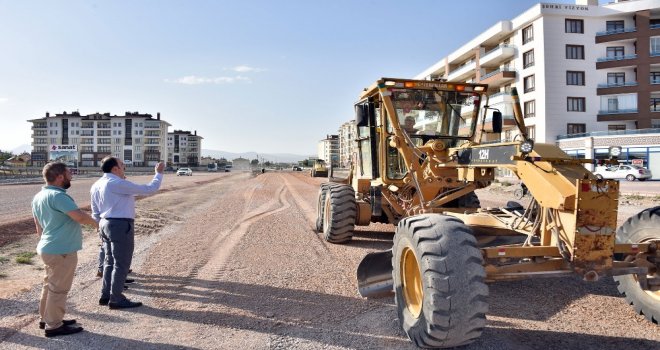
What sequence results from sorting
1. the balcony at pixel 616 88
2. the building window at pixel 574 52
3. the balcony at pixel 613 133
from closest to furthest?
the balcony at pixel 613 133 → the balcony at pixel 616 88 → the building window at pixel 574 52

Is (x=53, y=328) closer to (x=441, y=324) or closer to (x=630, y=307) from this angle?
(x=441, y=324)

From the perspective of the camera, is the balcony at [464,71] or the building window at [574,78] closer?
the building window at [574,78]

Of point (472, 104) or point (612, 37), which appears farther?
point (612, 37)

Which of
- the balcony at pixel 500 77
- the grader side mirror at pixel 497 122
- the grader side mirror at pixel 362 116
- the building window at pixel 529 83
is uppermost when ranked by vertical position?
the balcony at pixel 500 77

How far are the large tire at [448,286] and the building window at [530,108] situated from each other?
46.8m

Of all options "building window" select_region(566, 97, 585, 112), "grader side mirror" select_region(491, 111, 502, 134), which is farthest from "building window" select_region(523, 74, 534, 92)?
"grader side mirror" select_region(491, 111, 502, 134)

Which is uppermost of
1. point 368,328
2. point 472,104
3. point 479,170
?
point 472,104

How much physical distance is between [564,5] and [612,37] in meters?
5.47

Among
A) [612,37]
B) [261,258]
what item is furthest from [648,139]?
[261,258]

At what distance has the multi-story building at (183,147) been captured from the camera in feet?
522

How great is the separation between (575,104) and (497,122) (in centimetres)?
4431

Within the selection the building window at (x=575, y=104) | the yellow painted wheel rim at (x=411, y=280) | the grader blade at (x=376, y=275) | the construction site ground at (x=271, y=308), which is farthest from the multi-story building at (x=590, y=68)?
the yellow painted wheel rim at (x=411, y=280)

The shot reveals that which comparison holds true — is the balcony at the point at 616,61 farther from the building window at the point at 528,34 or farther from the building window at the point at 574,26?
the building window at the point at 528,34

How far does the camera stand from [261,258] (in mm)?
8336
